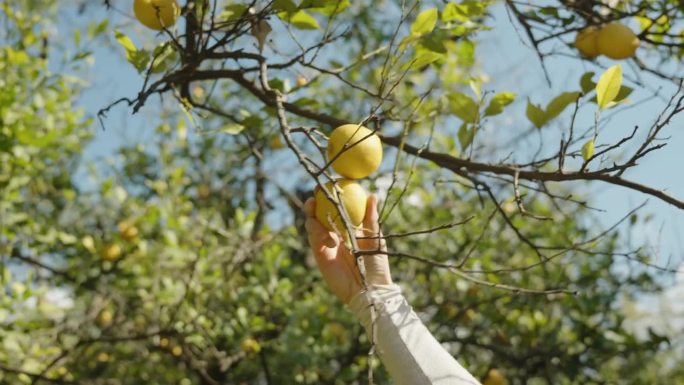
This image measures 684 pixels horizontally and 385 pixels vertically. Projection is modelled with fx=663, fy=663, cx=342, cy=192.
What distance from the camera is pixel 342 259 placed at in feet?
4.52

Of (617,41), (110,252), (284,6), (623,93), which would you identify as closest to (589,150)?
(623,93)

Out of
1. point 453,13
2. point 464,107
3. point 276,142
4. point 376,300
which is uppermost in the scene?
point 276,142

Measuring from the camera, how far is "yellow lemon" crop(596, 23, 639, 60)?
1939 millimetres

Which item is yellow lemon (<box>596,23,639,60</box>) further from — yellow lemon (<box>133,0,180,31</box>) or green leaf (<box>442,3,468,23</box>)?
yellow lemon (<box>133,0,180,31</box>)

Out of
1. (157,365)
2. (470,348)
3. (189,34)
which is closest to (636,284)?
(470,348)

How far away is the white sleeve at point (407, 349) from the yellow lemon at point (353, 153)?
0.23 metres

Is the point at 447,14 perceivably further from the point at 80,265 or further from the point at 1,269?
the point at 80,265

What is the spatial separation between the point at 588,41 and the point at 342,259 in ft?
3.78

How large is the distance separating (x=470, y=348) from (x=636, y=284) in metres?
0.95

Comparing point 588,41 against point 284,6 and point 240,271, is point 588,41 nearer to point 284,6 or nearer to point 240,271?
point 284,6

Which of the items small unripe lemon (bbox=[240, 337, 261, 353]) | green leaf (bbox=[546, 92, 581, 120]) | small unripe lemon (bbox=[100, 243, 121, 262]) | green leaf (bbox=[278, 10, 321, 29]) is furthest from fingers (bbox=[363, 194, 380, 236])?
small unripe lemon (bbox=[100, 243, 121, 262])

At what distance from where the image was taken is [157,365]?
3.51 meters

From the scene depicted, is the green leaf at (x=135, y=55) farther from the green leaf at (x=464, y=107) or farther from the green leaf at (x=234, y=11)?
the green leaf at (x=464, y=107)

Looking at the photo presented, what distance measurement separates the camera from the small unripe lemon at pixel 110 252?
320cm
